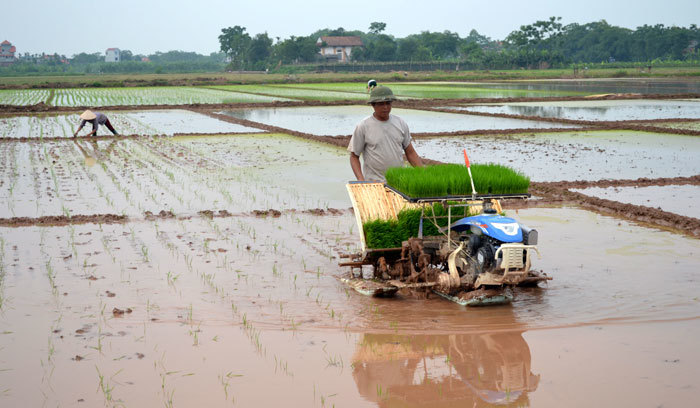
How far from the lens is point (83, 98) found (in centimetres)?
3341

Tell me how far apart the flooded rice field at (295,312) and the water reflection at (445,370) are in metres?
0.01

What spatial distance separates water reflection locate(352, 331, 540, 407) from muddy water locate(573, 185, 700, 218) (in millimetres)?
4773

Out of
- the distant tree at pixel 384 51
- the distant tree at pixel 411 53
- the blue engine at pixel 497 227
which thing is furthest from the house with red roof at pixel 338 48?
the blue engine at pixel 497 227

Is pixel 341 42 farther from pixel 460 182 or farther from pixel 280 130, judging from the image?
pixel 460 182

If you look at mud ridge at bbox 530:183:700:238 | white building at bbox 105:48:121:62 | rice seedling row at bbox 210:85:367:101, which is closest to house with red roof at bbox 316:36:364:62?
rice seedling row at bbox 210:85:367:101

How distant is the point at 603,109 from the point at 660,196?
16.5m

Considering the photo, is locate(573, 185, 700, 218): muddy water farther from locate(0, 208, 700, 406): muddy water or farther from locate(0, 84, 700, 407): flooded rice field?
locate(0, 208, 700, 406): muddy water

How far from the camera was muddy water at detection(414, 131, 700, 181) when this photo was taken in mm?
11156

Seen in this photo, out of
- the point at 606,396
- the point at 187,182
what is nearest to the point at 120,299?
the point at 606,396

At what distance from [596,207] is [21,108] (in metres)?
23.8

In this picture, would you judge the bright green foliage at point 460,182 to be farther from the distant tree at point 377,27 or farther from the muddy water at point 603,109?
the distant tree at point 377,27

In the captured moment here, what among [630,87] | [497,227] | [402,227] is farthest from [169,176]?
[630,87]

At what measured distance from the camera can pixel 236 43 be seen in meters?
99.9

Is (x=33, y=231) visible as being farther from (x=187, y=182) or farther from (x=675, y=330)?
(x=675, y=330)
